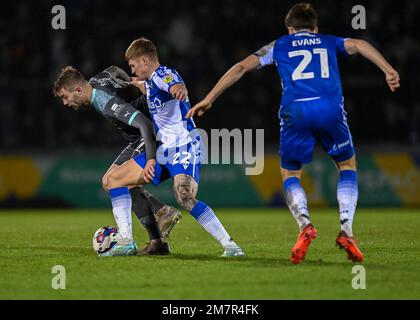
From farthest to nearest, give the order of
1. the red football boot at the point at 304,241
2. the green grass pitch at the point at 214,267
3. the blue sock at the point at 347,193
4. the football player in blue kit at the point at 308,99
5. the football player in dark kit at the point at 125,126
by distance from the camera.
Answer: the football player in dark kit at the point at 125,126, the blue sock at the point at 347,193, the football player in blue kit at the point at 308,99, the red football boot at the point at 304,241, the green grass pitch at the point at 214,267

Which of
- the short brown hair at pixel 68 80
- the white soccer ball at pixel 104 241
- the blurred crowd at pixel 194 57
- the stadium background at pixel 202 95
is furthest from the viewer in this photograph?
the blurred crowd at pixel 194 57

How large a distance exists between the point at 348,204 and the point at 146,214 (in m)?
2.25

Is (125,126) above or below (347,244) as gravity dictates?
above

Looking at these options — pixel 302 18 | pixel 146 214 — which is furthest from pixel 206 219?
pixel 302 18

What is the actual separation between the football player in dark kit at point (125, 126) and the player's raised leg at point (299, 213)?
137 centimetres

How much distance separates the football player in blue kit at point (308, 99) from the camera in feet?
24.4

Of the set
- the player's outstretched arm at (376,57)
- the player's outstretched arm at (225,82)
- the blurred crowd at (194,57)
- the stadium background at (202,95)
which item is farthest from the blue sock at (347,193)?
the blurred crowd at (194,57)

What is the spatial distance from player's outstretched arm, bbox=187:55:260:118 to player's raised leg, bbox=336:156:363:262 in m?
1.28

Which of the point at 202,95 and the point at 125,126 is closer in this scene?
the point at 125,126

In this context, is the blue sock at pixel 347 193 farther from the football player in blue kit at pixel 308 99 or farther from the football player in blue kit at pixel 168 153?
the football player in blue kit at pixel 168 153

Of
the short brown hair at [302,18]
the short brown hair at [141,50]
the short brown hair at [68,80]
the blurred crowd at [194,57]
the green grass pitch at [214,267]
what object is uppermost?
the blurred crowd at [194,57]

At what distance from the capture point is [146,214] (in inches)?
345

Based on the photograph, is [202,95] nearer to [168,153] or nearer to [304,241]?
[168,153]
